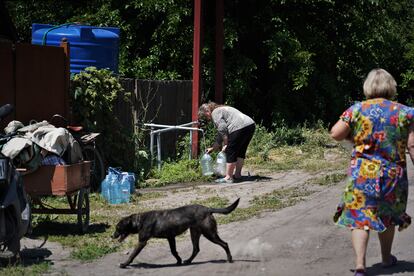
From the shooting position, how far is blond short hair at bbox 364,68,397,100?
250 inches

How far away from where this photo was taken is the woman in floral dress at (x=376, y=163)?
6258 millimetres

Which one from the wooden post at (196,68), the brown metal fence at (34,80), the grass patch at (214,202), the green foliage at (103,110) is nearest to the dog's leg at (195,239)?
the grass patch at (214,202)

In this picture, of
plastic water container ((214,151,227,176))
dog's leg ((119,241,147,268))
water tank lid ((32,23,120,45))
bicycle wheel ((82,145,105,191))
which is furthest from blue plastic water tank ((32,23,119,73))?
dog's leg ((119,241,147,268))

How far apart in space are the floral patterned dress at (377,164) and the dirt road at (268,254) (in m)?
0.68

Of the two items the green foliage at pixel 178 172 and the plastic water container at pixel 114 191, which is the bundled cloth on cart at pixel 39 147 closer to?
the plastic water container at pixel 114 191

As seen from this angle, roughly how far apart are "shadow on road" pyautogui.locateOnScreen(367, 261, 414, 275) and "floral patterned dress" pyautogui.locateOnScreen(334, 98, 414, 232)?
1.93 ft

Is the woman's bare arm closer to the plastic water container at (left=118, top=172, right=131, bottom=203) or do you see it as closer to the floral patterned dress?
the floral patterned dress

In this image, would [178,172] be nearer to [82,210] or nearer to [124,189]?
[124,189]

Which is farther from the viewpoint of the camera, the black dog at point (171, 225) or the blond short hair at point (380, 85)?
the black dog at point (171, 225)

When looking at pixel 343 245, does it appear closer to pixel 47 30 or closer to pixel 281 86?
pixel 47 30

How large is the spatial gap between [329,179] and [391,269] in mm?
5535

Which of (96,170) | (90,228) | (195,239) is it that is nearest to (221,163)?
(96,170)

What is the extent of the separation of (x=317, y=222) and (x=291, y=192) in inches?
98.3

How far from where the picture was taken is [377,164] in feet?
20.5
